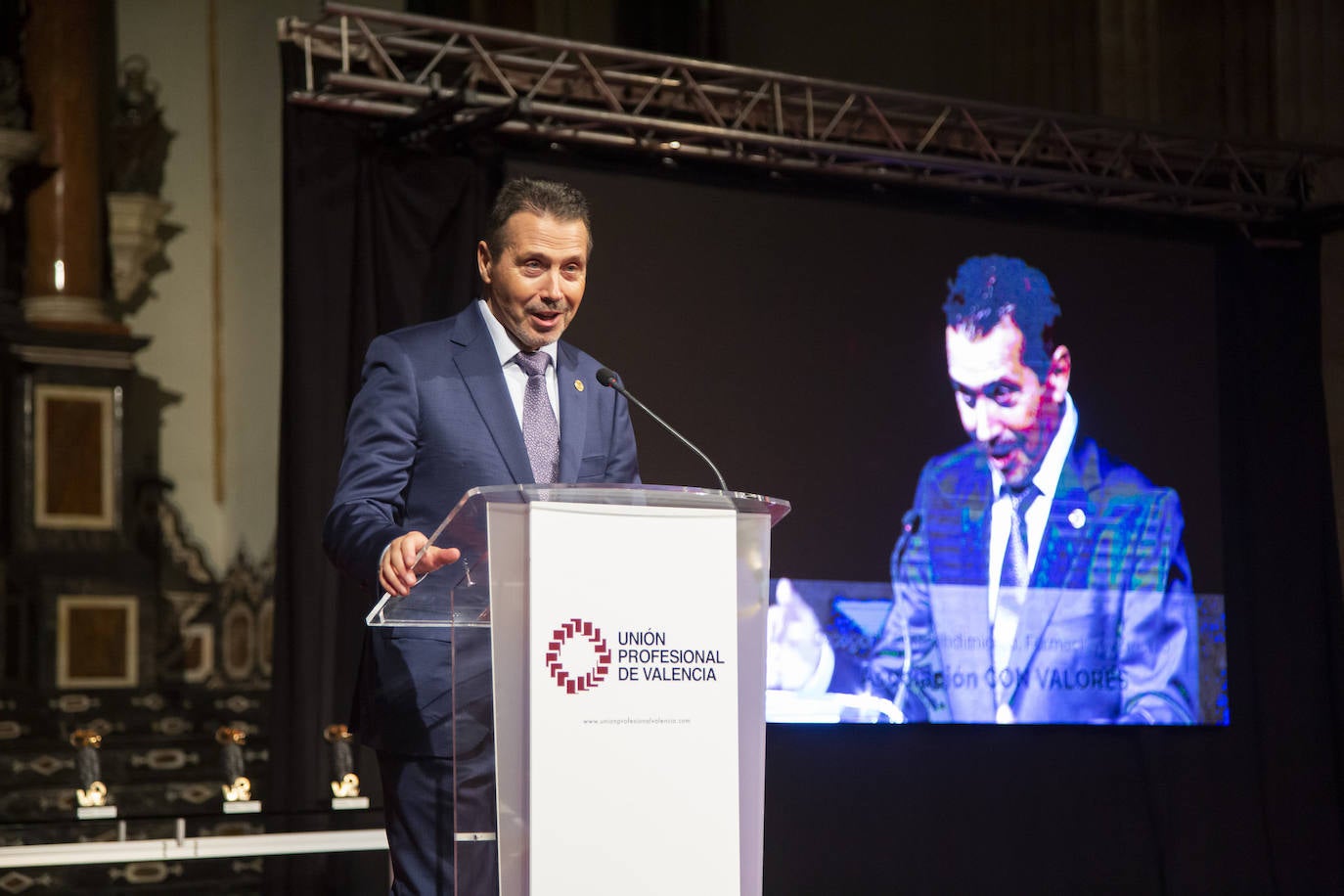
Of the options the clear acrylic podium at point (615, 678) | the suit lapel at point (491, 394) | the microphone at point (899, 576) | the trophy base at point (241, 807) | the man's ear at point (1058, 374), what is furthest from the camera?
the man's ear at point (1058, 374)

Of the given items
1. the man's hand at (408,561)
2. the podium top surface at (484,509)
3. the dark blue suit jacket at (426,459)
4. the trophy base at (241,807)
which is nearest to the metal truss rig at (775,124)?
the trophy base at (241,807)

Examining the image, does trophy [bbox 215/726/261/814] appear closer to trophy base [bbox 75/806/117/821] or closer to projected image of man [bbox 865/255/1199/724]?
trophy base [bbox 75/806/117/821]

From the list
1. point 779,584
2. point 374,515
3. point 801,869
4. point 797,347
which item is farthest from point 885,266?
point 374,515

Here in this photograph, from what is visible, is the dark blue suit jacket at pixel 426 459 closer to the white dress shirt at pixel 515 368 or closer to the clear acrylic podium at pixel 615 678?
the white dress shirt at pixel 515 368

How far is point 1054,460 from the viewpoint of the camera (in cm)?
622

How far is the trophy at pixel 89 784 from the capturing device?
4957 millimetres

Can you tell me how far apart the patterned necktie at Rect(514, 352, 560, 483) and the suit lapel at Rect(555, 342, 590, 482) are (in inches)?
1.1

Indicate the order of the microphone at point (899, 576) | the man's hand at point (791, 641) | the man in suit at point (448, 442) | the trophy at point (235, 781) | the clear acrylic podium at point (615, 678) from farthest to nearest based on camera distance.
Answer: the microphone at point (899, 576) < the man's hand at point (791, 641) < the trophy at point (235, 781) < the man in suit at point (448, 442) < the clear acrylic podium at point (615, 678)

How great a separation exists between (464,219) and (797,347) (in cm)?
136

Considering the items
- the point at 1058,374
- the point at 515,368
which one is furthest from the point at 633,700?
the point at 1058,374

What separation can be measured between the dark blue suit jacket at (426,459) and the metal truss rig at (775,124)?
2567 millimetres

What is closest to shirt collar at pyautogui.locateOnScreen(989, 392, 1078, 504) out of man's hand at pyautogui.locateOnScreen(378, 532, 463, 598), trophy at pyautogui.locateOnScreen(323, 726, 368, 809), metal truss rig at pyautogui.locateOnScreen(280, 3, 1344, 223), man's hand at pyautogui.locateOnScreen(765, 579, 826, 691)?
metal truss rig at pyautogui.locateOnScreen(280, 3, 1344, 223)

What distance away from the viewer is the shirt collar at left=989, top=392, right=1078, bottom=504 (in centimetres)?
615

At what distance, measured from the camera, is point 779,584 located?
5.68 m
